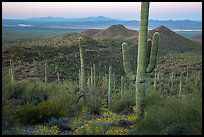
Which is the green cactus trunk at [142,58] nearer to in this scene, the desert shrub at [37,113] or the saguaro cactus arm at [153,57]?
the saguaro cactus arm at [153,57]

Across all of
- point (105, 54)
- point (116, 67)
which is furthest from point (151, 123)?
point (105, 54)

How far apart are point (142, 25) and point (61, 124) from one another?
3.94m

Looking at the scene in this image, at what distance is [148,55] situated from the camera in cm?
1178

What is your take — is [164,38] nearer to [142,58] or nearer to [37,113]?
[142,58]

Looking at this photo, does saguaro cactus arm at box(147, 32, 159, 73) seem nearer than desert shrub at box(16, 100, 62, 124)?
No

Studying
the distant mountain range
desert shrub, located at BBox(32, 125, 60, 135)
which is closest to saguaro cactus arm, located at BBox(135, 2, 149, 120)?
desert shrub, located at BBox(32, 125, 60, 135)

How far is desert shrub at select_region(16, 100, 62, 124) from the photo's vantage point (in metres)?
10.9

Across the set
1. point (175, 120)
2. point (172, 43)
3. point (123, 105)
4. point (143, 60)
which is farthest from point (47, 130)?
point (172, 43)

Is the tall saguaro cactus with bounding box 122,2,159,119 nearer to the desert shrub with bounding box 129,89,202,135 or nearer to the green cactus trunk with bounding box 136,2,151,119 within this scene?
the green cactus trunk with bounding box 136,2,151,119

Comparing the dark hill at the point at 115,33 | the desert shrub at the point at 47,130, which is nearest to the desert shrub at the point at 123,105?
the desert shrub at the point at 47,130

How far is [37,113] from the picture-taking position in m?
11.2

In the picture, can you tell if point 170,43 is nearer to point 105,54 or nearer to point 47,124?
point 105,54

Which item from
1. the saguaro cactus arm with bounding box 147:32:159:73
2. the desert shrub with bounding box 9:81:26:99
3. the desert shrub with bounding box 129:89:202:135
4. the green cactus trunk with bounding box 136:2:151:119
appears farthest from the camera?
the desert shrub with bounding box 9:81:26:99

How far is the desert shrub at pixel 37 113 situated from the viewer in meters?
10.9
